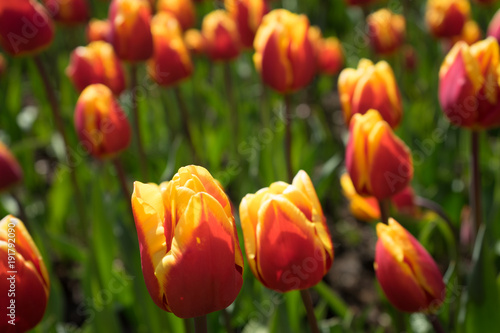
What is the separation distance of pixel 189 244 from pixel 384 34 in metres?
1.91

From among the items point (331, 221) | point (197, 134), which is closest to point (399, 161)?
point (331, 221)

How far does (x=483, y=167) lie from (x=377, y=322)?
0.63 meters

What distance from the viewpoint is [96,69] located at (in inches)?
79.7

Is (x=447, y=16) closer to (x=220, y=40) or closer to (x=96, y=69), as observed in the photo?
(x=220, y=40)

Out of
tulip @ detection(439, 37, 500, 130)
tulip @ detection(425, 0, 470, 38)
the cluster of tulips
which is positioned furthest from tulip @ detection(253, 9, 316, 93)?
tulip @ detection(425, 0, 470, 38)

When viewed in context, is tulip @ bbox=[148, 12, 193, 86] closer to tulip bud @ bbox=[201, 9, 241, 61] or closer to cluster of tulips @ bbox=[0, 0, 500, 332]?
cluster of tulips @ bbox=[0, 0, 500, 332]

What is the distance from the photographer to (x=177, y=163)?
1.73 meters

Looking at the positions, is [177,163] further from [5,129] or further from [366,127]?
[5,129]

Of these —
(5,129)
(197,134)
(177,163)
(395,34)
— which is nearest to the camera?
(177,163)

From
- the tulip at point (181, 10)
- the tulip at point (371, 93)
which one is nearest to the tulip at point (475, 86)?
the tulip at point (371, 93)

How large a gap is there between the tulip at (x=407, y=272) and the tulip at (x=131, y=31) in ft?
3.33

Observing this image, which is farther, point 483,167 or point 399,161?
point 483,167

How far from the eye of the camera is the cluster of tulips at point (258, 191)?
81cm

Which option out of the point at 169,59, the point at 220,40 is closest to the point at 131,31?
the point at 169,59
